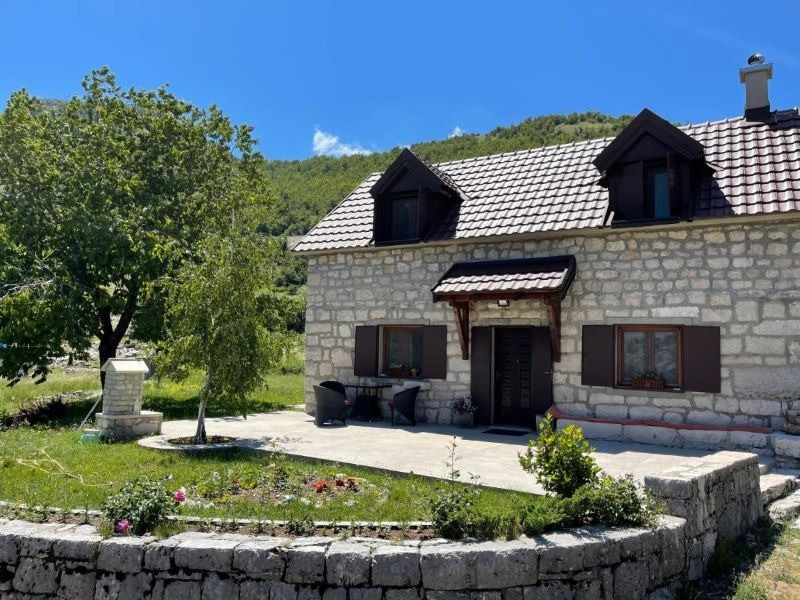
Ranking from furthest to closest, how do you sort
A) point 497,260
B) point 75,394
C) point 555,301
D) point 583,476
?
point 75,394, point 497,260, point 555,301, point 583,476

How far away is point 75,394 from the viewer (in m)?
17.3

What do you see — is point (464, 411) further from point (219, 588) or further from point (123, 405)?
point (219, 588)

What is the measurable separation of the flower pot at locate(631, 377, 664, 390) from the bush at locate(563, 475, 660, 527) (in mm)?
5581

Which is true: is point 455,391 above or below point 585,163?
below

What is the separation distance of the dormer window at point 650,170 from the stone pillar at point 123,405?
28.3 ft

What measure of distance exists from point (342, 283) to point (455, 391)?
3.62 metres

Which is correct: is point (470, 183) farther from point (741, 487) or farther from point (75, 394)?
point (75, 394)

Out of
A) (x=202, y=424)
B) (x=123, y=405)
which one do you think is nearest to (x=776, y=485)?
(x=202, y=424)

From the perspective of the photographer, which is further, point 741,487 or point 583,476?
point 741,487

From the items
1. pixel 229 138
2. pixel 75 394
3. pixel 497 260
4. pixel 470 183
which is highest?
pixel 229 138

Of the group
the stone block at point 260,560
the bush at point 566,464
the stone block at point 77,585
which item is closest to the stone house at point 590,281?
the bush at point 566,464

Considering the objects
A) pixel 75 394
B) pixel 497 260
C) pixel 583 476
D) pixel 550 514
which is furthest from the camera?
pixel 75 394

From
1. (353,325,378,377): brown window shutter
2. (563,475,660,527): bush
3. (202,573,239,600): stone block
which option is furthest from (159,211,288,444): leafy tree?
(563,475,660,527): bush

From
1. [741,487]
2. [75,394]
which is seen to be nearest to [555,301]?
[741,487]
